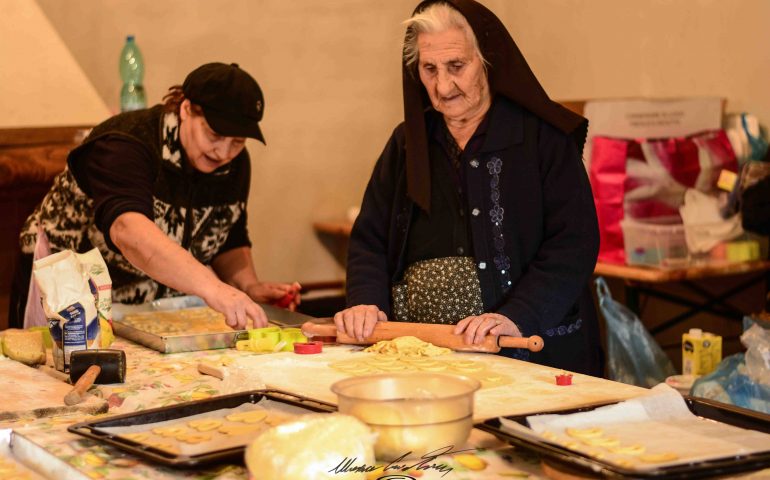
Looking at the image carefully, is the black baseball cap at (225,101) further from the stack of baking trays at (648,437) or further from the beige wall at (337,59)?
the beige wall at (337,59)

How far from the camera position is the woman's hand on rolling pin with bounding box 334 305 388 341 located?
2.63 meters

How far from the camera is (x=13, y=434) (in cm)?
186

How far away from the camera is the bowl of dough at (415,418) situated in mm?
1568

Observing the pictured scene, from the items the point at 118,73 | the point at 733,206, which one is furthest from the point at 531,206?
the point at 118,73

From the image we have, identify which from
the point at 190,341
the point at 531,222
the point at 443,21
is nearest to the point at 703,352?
the point at 531,222

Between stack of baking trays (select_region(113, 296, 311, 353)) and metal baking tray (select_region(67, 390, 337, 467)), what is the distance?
759 millimetres

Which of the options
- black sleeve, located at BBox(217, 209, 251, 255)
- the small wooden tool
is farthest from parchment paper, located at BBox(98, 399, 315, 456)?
black sleeve, located at BBox(217, 209, 251, 255)

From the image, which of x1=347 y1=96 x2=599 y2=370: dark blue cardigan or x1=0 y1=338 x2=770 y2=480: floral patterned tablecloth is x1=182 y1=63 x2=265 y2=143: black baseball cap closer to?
x1=347 y1=96 x2=599 y2=370: dark blue cardigan

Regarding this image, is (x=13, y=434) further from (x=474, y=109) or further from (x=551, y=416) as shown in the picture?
(x=474, y=109)

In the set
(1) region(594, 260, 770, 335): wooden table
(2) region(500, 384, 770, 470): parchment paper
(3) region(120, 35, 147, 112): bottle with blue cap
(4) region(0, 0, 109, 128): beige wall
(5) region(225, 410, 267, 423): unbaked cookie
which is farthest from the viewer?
(3) region(120, 35, 147, 112): bottle with blue cap

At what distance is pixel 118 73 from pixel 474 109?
11.3ft

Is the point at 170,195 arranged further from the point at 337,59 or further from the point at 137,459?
the point at 337,59

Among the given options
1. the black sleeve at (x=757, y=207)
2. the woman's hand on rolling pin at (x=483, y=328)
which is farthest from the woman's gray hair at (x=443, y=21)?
the black sleeve at (x=757, y=207)

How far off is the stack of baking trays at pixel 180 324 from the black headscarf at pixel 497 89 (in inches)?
20.1
